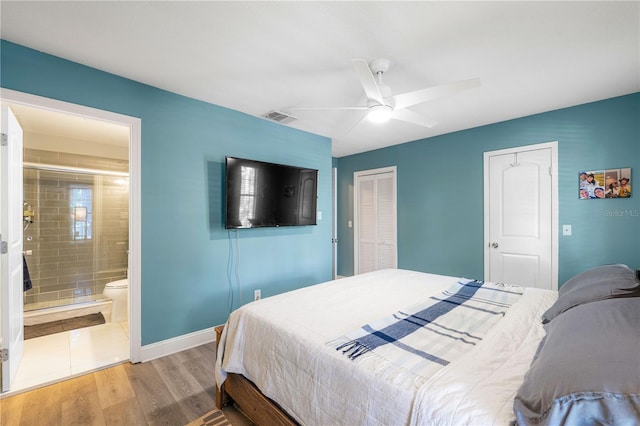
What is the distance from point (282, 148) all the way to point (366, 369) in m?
2.89

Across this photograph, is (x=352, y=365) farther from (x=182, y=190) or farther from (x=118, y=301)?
(x=118, y=301)

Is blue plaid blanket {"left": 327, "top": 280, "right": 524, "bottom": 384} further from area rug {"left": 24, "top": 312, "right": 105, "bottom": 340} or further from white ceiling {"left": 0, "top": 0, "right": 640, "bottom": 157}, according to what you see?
area rug {"left": 24, "top": 312, "right": 105, "bottom": 340}

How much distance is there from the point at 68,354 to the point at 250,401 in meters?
2.11

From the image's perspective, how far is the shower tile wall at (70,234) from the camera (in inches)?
145

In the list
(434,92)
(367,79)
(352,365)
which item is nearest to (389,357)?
(352,365)

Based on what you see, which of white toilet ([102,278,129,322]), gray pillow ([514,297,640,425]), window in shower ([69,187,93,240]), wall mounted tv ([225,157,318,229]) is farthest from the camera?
window in shower ([69,187,93,240])

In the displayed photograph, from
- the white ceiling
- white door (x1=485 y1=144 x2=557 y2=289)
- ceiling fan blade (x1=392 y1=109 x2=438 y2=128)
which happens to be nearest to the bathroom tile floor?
the white ceiling

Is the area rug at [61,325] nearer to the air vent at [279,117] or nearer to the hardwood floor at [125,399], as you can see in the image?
the hardwood floor at [125,399]

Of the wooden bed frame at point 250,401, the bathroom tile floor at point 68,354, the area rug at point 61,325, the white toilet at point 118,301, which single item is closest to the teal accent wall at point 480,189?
the wooden bed frame at point 250,401

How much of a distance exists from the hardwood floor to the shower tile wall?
90.8 inches

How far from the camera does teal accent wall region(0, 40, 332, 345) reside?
2.18m

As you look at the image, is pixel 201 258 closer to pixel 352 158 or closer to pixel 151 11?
pixel 151 11

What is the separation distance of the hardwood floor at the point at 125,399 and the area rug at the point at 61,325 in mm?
1383

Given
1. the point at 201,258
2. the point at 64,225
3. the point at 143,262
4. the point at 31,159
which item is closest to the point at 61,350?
the point at 143,262
